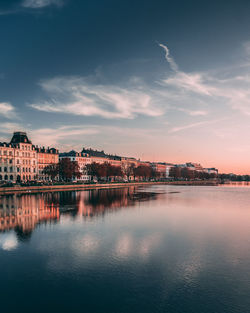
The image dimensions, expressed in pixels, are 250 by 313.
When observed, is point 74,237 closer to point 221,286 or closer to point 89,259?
point 89,259

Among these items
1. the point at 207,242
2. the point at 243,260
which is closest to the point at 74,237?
the point at 207,242

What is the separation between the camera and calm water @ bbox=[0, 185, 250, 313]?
16.5 meters

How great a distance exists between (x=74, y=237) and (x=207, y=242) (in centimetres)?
1472

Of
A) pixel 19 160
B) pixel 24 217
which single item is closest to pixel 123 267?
pixel 24 217

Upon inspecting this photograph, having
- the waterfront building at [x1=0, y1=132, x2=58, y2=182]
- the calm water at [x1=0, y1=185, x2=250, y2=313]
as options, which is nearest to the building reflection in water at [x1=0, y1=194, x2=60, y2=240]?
the calm water at [x1=0, y1=185, x2=250, y2=313]

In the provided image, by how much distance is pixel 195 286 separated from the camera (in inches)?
733

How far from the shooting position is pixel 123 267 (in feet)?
72.3

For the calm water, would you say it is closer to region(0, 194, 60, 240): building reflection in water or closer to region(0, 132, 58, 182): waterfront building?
region(0, 194, 60, 240): building reflection in water

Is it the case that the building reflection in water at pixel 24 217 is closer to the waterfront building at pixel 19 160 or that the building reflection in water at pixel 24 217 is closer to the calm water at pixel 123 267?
the calm water at pixel 123 267

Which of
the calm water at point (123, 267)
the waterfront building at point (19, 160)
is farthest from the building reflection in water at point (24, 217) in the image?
the waterfront building at point (19, 160)

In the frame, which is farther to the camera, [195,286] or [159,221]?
[159,221]

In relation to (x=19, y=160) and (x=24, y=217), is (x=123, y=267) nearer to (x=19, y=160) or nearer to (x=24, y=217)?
(x=24, y=217)

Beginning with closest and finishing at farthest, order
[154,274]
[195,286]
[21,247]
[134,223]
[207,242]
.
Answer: [195,286]
[154,274]
[21,247]
[207,242]
[134,223]

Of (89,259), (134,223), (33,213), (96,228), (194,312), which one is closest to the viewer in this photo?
(194,312)
